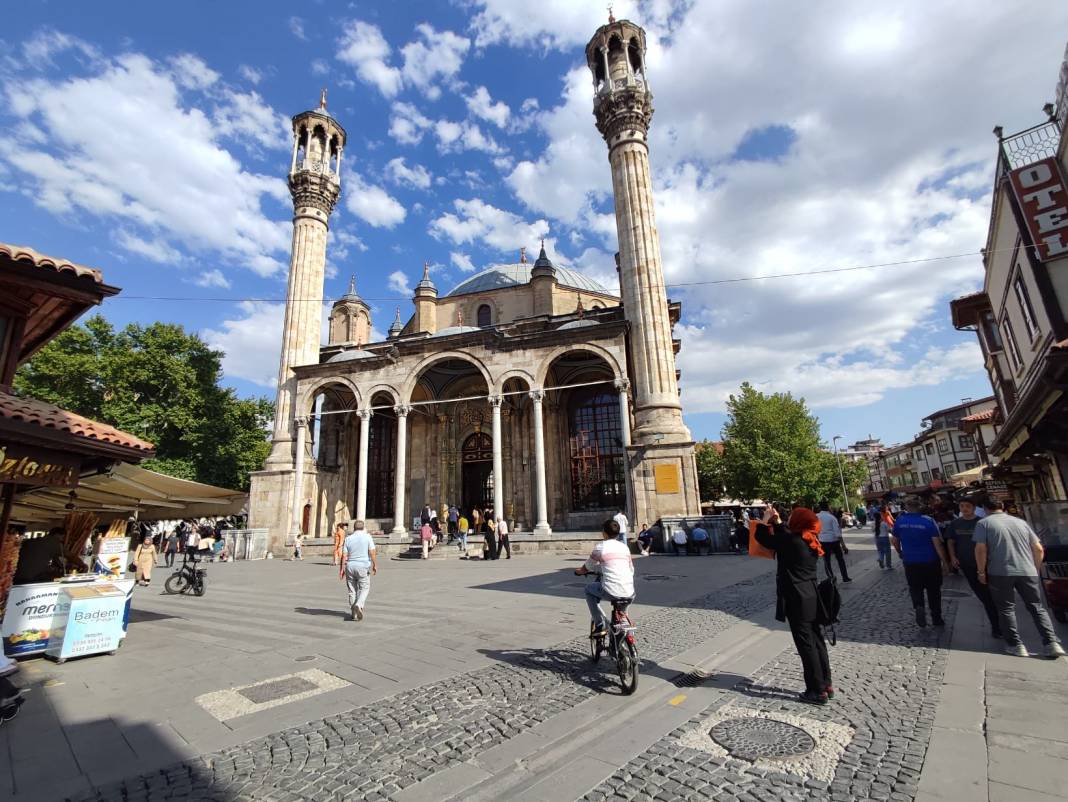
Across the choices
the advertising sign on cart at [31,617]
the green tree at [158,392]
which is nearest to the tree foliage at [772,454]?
the green tree at [158,392]

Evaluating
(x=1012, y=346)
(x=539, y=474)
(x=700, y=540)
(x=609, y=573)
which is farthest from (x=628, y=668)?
(x=1012, y=346)

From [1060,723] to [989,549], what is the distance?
2322 millimetres

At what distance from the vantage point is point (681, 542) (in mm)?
16844

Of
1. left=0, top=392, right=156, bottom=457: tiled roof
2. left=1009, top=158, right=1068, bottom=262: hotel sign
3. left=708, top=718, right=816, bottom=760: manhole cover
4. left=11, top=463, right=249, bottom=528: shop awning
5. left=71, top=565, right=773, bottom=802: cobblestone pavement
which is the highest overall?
left=1009, top=158, right=1068, bottom=262: hotel sign

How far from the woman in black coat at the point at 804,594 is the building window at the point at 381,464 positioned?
24.7 metres

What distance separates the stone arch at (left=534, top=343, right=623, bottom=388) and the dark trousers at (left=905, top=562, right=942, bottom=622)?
1484 centimetres

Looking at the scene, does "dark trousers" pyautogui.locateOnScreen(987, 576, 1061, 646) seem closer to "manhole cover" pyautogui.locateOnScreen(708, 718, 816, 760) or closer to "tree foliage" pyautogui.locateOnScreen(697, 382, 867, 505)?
"manhole cover" pyautogui.locateOnScreen(708, 718, 816, 760)

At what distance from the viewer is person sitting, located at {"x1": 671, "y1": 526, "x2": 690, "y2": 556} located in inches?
664

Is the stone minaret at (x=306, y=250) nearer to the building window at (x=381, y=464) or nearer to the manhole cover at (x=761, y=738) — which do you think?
the building window at (x=381, y=464)

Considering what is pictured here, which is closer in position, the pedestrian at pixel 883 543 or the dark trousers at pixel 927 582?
the dark trousers at pixel 927 582

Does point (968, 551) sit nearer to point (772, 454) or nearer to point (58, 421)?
point (58, 421)

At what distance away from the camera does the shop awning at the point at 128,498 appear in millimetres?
6617

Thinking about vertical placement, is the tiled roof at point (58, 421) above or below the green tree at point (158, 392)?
below

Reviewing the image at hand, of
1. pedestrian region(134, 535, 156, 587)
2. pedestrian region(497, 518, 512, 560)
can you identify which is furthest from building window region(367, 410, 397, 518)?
pedestrian region(134, 535, 156, 587)
